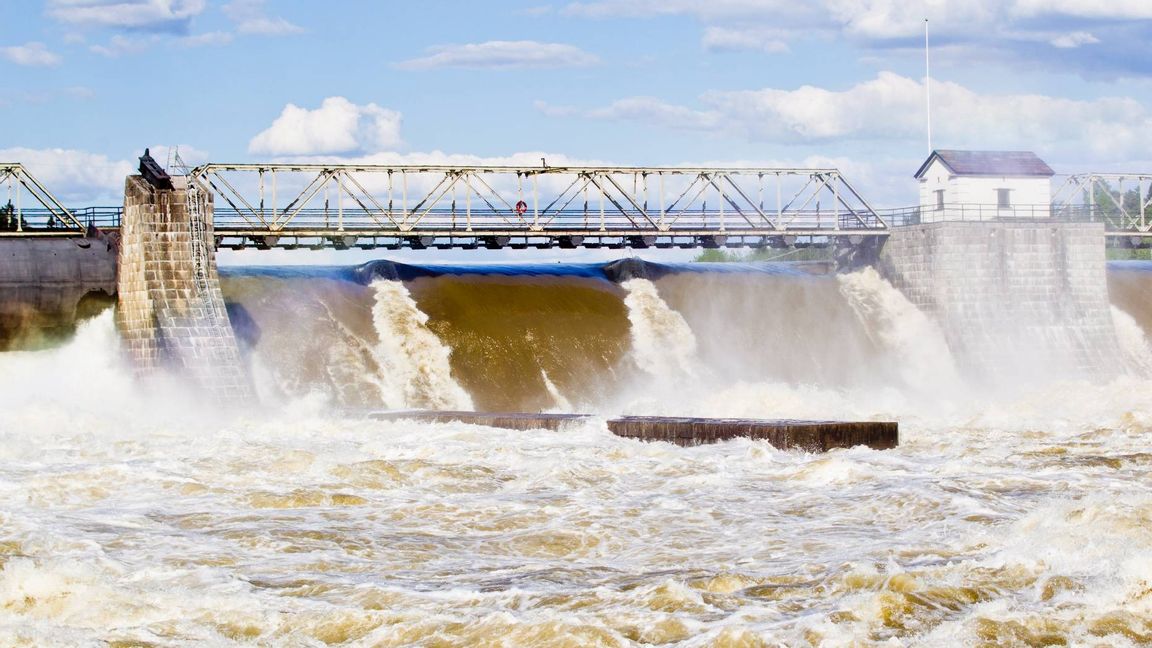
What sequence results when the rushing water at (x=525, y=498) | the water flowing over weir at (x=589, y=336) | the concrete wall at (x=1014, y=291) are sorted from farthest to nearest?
the concrete wall at (x=1014, y=291), the water flowing over weir at (x=589, y=336), the rushing water at (x=525, y=498)

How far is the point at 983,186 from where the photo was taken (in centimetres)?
5203

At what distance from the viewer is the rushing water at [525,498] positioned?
13273 mm

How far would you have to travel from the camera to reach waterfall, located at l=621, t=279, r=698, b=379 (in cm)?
4184

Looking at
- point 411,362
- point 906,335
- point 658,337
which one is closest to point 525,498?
point 411,362

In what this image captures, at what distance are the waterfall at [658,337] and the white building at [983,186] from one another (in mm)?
12667

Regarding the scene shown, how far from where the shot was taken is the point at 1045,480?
2159 centimetres

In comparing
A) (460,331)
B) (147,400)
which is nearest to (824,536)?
(147,400)

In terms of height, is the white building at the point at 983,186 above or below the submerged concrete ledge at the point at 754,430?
above

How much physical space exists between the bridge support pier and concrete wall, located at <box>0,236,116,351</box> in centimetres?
→ 169

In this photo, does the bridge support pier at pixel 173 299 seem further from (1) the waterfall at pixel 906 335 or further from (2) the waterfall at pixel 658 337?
(1) the waterfall at pixel 906 335

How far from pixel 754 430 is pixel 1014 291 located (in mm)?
24154

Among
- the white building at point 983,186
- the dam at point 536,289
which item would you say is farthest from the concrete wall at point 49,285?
the white building at point 983,186

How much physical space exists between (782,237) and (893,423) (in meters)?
22.0

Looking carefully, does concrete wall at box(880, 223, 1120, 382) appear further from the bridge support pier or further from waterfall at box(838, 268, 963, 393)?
the bridge support pier
